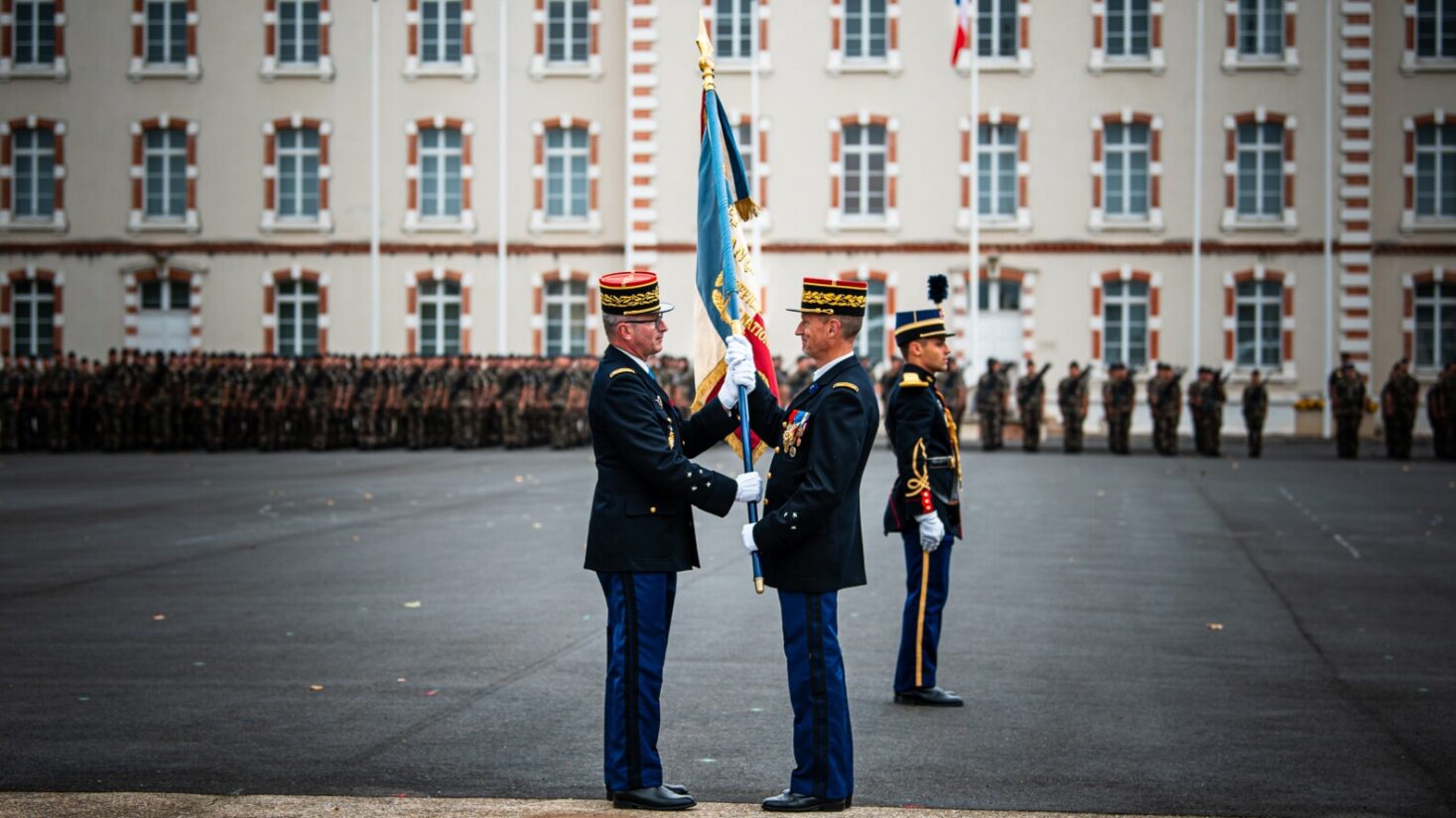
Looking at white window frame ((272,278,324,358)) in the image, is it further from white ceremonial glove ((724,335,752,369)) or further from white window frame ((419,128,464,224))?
white ceremonial glove ((724,335,752,369))

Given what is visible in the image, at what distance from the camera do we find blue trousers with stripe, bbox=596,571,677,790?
7223 mm

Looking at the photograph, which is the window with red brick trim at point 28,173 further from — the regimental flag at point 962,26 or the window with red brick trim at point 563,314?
the regimental flag at point 962,26

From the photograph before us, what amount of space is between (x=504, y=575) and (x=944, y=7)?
100 ft

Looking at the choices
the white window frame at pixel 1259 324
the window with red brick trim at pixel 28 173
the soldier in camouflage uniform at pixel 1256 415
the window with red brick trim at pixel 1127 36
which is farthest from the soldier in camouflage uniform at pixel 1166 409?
the window with red brick trim at pixel 28 173

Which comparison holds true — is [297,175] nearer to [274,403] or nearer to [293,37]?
[293,37]

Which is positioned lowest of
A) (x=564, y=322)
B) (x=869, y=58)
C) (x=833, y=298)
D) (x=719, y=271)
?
(x=833, y=298)

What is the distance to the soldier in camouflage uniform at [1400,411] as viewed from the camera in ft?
112

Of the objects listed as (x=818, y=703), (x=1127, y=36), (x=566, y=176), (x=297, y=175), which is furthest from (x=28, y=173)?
(x=818, y=703)

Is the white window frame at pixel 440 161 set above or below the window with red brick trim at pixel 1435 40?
below

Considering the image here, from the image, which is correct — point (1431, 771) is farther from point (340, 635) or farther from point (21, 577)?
point (21, 577)

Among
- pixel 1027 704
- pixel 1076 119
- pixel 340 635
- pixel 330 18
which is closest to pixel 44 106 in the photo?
pixel 330 18

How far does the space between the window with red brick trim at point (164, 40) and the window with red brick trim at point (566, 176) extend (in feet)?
27.7

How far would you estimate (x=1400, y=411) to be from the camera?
112 feet

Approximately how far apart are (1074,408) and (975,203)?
7.40m
